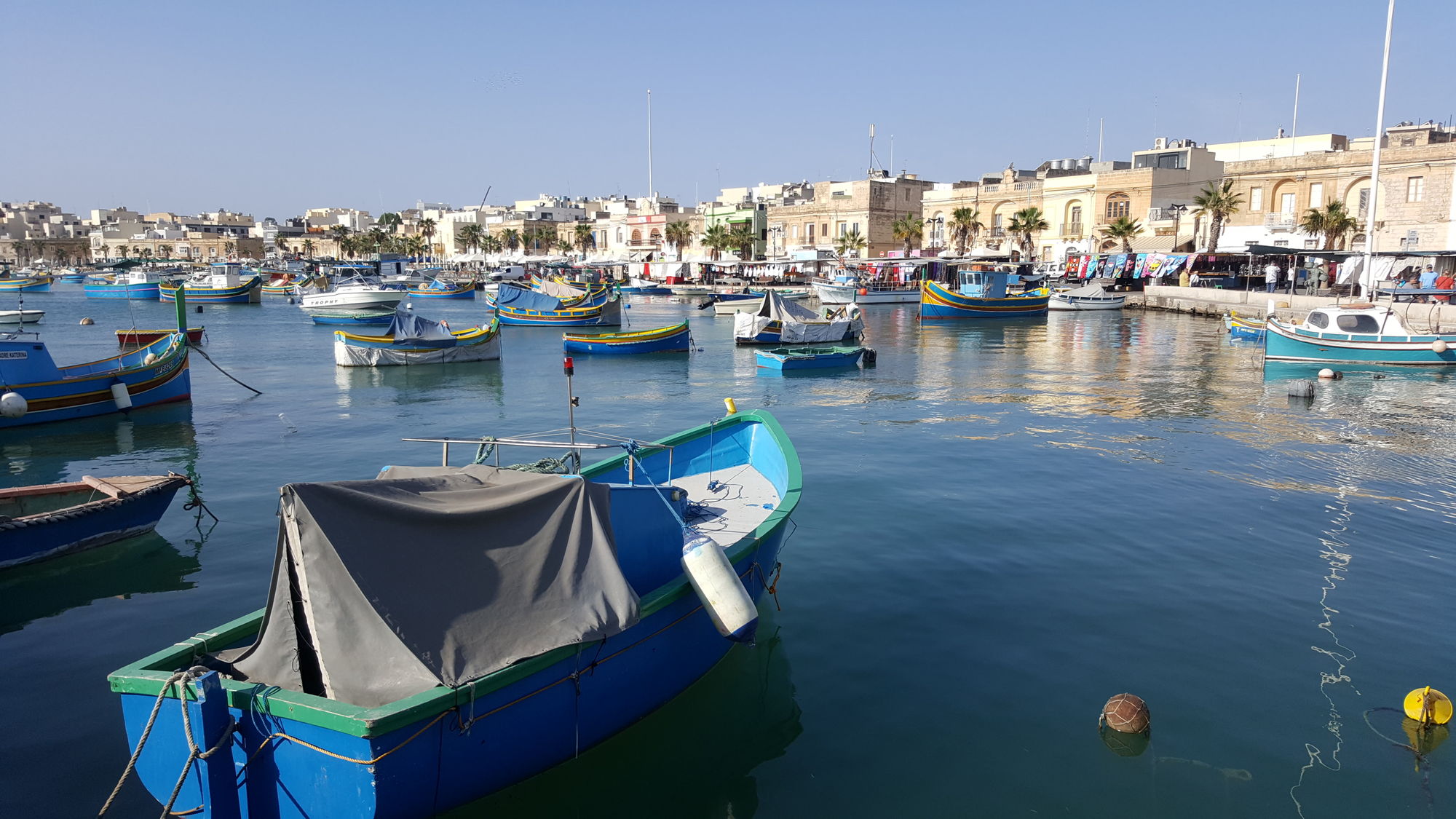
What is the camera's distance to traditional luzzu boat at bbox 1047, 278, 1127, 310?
2329 inches

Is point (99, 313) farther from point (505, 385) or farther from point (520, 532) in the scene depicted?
point (520, 532)

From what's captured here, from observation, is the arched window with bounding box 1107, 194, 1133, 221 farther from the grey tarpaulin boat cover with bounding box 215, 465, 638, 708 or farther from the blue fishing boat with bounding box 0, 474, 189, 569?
the grey tarpaulin boat cover with bounding box 215, 465, 638, 708

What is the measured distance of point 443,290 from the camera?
80125 millimetres

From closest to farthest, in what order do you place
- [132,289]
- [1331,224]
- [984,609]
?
1. [984,609]
2. [1331,224]
3. [132,289]

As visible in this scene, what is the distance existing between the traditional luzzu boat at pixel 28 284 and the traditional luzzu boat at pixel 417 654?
4021 inches

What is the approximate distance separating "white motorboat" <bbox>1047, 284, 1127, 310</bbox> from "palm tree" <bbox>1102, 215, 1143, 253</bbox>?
24.0ft

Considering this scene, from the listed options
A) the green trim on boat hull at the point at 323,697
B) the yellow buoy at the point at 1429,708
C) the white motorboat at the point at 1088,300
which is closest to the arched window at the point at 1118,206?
the white motorboat at the point at 1088,300

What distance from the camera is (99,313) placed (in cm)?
6412

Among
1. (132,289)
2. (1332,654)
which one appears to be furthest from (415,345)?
(132,289)

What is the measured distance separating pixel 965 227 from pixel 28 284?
91.4 m

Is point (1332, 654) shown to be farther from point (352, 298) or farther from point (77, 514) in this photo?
point (352, 298)

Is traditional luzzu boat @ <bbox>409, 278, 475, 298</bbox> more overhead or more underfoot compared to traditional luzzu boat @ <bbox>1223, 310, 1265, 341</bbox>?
more overhead

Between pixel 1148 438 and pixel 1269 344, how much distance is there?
13934mm

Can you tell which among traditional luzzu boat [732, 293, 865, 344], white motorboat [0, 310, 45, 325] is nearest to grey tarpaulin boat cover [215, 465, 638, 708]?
traditional luzzu boat [732, 293, 865, 344]
